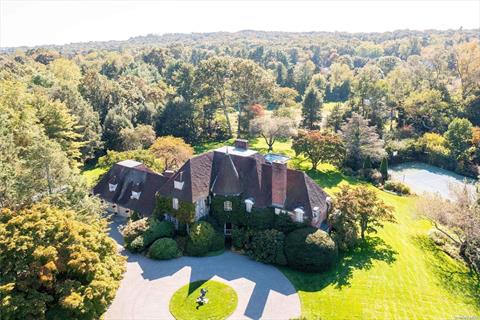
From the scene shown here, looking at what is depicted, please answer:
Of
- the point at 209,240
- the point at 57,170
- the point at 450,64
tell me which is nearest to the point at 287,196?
the point at 209,240

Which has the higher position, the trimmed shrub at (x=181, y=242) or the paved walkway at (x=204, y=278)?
the trimmed shrub at (x=181, y=242)

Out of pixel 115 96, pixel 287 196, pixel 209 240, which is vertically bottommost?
pixel 209 240

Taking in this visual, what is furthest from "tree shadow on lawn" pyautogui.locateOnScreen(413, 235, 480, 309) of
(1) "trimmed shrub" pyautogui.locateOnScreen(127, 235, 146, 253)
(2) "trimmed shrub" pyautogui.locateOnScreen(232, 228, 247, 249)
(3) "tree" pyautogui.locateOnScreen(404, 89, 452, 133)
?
(3) "tree" pyautogui.locateOnScreen(404, 89, 452, 133)

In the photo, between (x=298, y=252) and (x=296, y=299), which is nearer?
(x=296, y=299)

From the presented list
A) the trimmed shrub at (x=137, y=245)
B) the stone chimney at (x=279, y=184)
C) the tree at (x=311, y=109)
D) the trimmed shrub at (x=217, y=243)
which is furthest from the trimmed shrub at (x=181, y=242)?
the tree at (x=311, y=109)

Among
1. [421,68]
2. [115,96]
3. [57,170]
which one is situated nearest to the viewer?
[57,170]

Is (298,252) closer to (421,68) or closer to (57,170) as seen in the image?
(57,170)

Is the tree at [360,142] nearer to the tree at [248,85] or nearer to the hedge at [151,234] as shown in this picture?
the tree at [248,85]
